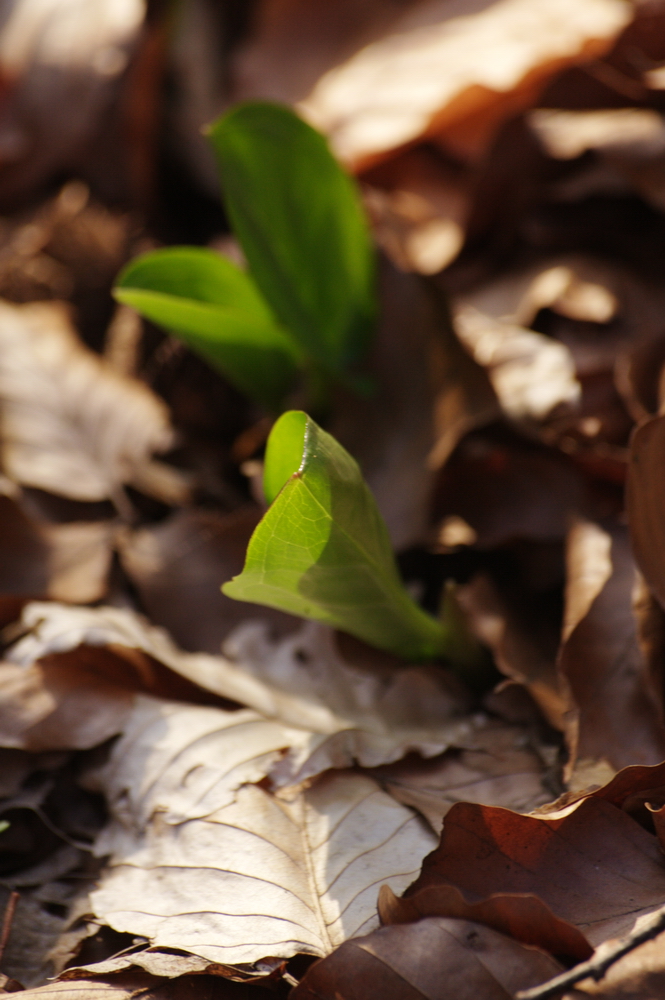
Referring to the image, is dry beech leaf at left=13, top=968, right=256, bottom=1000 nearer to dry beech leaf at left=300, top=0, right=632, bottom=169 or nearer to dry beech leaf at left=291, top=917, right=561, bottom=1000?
dry beech leaf at left=291, top=917, right=561, bottom=1000

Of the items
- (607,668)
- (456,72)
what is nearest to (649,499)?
(607,668)

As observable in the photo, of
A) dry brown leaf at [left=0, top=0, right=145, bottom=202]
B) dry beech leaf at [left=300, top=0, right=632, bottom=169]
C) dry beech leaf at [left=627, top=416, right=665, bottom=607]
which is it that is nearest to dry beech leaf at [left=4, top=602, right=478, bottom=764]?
dry beech leaf at [left=627, top=416, right=665, bottom=607]

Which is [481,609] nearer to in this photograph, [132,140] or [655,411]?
[655,411]

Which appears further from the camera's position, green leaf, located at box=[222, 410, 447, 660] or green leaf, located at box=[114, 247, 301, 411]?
green leaf, located at box=[114, 247, 301, 411]

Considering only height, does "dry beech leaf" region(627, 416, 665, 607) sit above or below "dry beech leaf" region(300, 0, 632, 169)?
below

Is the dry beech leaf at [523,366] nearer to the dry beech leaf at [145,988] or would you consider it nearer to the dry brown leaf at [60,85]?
the dry beech leaf at [145,988]

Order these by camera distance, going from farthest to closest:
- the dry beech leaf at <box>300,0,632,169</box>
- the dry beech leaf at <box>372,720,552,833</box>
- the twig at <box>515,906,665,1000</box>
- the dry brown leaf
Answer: the dry brown leaf
the dry beech leaf at <box>300,0,632,169</box>
the dry beech leaf at <box>372,720,552,833</box>
the twig at <box>515,906,665,1000</box>

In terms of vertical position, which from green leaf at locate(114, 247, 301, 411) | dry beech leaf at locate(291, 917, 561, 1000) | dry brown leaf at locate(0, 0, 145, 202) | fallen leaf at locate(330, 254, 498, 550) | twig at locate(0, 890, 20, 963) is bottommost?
dry beech leaf at locate(291, 917, 561, 1000)
